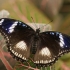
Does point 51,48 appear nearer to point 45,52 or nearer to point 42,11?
point 45,52

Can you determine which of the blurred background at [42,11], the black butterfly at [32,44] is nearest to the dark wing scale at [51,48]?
the black butterfly at [32,44]

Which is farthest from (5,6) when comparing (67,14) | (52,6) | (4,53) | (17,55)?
(17,55)

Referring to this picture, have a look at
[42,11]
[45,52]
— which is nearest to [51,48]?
[45,52]

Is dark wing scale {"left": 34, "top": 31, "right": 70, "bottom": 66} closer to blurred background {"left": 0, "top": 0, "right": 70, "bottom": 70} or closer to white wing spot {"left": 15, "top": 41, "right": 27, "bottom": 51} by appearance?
white wing spot {"left": 15, "top": 41, "right": 27, "bottom": 51}

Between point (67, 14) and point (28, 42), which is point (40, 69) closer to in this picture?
point (28, 42)

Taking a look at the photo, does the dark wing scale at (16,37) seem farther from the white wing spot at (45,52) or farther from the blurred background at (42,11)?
the blurred background at (42,11)

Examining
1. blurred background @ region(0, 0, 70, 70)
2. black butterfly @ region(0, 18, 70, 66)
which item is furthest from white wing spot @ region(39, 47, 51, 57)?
blurred background @ region(0, 0, 70, 70)

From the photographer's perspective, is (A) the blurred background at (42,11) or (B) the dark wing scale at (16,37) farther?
(A) the blurred background at (42,11)
